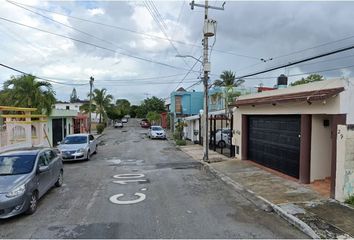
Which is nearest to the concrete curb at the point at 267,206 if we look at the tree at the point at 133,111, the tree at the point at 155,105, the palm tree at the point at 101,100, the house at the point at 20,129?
the house at the point at 20,129

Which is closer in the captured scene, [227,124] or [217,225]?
[217,225]

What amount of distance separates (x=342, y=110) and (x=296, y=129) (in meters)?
3.10

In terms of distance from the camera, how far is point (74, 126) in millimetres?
41281

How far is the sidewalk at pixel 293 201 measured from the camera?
276 inches

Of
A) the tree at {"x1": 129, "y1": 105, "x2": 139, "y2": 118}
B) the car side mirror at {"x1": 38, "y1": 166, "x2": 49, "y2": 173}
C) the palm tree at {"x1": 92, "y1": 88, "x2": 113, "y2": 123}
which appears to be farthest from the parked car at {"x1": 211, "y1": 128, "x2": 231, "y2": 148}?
the tree at {"x1": 129, "y1": 105, "x2": 139, "y2": 118}

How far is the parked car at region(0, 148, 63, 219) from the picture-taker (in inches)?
295

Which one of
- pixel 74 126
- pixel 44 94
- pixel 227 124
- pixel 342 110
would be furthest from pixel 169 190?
pixel 74 126

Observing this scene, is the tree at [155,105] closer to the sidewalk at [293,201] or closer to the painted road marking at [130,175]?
the painted road marking at [130,175]

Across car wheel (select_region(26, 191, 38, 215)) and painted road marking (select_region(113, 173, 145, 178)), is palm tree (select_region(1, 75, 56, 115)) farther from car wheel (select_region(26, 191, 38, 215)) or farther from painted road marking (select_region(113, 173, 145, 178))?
car wheel (select_region(26, 191, 38, 215))

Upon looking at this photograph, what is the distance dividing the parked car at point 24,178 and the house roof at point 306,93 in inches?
324

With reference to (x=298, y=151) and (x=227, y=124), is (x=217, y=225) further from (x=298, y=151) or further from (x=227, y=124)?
(x=227, y=124)

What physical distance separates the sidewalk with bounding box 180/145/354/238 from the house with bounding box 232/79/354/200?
23.9 inches

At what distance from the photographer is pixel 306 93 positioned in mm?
11164

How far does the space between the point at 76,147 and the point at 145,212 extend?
1118cm
